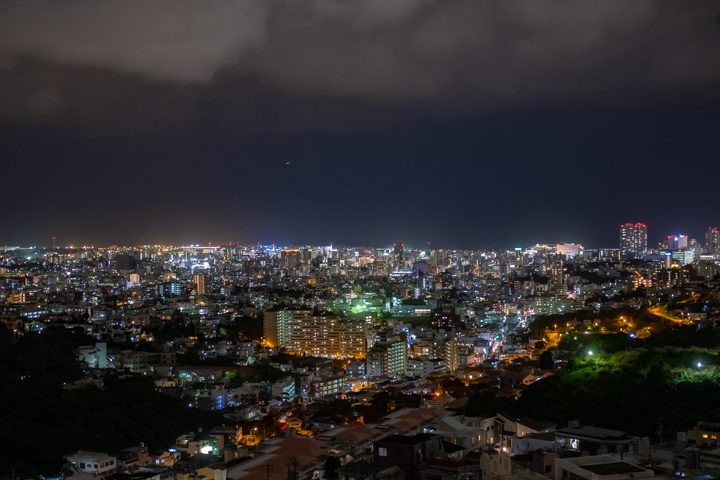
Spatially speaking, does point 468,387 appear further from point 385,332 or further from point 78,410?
point 385,332

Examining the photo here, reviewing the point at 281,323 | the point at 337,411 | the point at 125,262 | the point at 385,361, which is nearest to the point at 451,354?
the point at 385,361

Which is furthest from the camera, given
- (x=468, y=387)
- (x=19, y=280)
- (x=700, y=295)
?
(x=19, y=280)

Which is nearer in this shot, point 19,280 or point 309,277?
point 19,280

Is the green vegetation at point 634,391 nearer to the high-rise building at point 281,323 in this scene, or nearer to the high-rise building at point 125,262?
the high-rise building at point 281,323

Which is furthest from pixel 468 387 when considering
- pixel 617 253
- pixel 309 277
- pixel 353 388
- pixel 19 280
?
pixel 617 253

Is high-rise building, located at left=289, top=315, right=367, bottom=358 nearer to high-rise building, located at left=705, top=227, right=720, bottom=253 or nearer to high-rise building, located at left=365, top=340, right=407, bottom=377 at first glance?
high-rise building, located at left=365, top=340, right=407, bottom=377

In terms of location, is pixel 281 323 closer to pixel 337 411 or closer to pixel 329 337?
pixel 329 337
